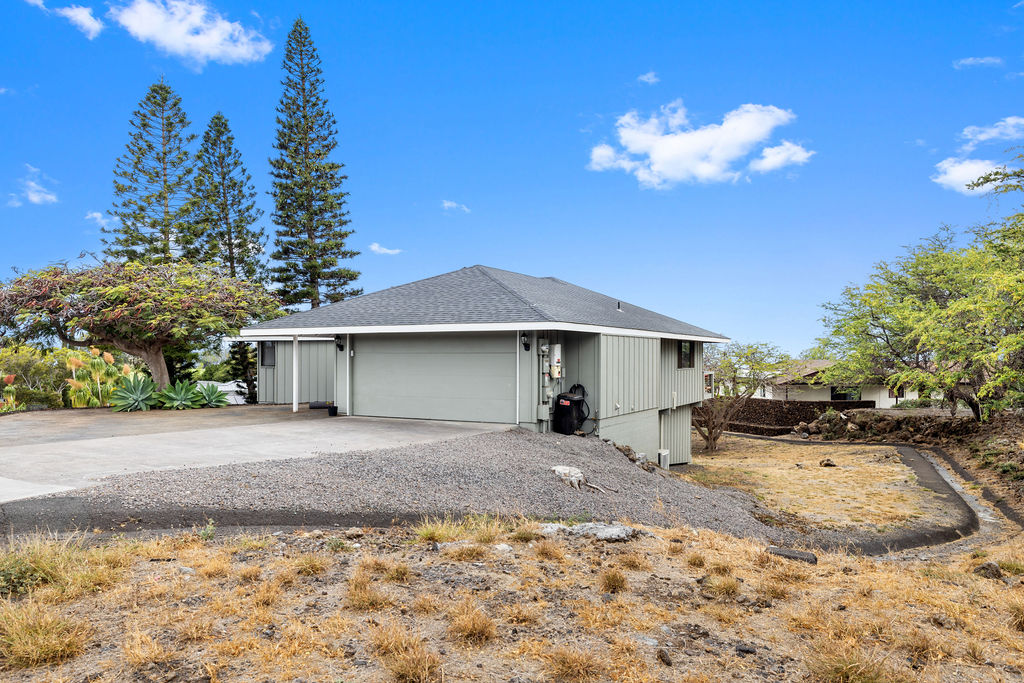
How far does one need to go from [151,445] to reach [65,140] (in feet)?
56.1

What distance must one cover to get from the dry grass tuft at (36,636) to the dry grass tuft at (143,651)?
0.27 m

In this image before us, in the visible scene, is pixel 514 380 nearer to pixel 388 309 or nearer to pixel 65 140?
pixel 388 309

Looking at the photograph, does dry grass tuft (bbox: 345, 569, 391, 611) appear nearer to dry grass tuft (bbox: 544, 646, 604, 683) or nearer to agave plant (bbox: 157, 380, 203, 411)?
dry grass tuft (bbox: 544, 646, 604, 683)

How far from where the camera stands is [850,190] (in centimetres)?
Answer: 2017

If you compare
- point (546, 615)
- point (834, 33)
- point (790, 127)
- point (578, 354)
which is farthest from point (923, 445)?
point (546, 615)

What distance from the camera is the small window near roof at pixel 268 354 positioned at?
708 inches

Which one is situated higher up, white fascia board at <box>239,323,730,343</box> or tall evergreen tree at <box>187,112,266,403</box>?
tall evergreen tree at <box>187,112,266,403</box>

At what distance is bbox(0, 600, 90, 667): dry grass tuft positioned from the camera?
2.87 m

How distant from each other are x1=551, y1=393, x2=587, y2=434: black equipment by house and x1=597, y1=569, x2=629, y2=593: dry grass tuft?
22.6 ft

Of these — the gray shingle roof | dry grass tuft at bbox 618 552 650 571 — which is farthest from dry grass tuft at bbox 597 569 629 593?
the gray shingle roof

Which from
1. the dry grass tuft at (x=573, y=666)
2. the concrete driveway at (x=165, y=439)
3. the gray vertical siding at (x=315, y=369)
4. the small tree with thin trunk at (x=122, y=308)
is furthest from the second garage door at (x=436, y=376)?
the dry grass tuft at (x=573, y=666)

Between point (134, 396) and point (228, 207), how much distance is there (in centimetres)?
1446

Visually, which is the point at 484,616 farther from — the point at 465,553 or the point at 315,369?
the point at 315,369

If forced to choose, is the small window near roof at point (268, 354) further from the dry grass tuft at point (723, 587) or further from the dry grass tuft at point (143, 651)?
the dry grass tuft at point (723, 587)
